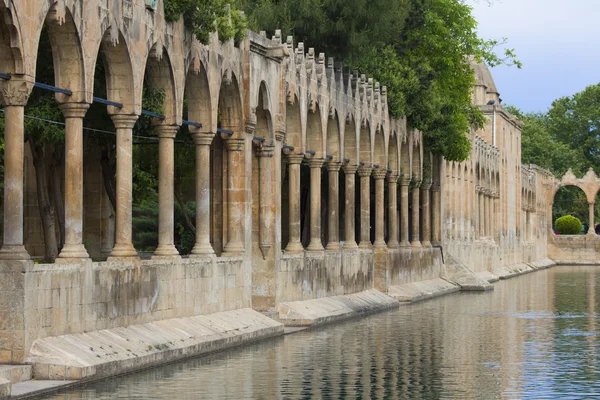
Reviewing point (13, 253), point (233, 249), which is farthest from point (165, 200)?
point (13, 253)

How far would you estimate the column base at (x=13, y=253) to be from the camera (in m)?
17.0

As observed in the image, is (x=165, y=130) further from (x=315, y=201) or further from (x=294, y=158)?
(x=315, y=201)

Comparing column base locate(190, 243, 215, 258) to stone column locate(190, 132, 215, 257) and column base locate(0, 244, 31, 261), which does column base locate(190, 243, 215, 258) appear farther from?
column base locate(0, 244, 31, 261)

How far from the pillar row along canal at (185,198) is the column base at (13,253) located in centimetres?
2

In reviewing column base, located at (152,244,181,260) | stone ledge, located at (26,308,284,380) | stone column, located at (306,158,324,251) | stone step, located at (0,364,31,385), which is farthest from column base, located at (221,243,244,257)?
stone step, located at (0,364,31,385)

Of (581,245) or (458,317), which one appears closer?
(458,317)

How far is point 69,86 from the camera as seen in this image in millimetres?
19422

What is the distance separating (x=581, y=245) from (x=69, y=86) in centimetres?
8493

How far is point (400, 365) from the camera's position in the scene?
19609 mm

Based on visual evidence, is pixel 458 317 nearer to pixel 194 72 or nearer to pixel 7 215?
pixel 194 72

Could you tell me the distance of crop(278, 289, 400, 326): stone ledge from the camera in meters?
28.4

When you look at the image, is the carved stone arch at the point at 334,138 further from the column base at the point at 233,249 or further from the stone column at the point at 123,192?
the stone column at the point at 123,192

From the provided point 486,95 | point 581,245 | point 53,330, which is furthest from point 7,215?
point 581,245

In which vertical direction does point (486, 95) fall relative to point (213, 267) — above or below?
above
